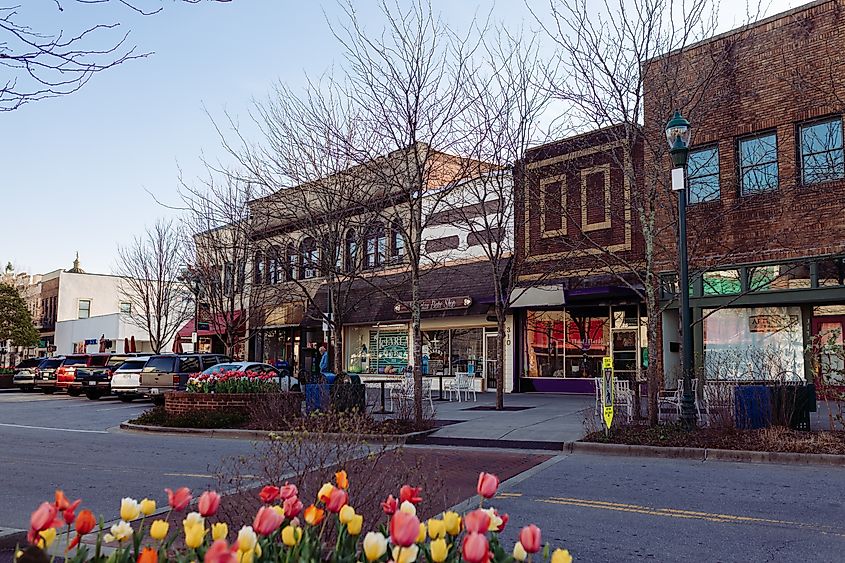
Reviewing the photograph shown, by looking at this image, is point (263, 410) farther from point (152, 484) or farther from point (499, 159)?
point (499, 159)

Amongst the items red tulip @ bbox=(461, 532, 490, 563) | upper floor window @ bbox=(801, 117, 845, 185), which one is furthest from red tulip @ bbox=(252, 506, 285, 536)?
upper floor window @ bbox=(801, 117, 845, 185)

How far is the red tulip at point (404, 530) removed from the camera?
2193 mm

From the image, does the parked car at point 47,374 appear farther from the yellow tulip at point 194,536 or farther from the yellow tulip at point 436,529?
the yellow tulip at point 436,529

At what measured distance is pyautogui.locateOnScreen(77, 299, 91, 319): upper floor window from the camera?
63.4m

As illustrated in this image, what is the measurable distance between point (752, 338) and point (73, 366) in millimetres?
25525

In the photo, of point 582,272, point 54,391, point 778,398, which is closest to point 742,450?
point 778,398

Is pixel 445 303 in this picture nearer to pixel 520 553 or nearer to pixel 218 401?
pixel 218 401

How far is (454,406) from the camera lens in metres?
20.8

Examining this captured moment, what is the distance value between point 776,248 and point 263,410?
528 inches

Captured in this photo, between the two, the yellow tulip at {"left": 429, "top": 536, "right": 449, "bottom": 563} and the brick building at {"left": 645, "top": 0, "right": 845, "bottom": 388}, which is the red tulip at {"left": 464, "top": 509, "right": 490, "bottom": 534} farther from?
the brick building at {"left": 645, "top": 0, "right": 845, "bottom": 388}

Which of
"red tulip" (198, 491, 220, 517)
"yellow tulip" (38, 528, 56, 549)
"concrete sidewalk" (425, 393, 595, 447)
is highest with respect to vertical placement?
"red tulip" (198, 491, 220, 517)

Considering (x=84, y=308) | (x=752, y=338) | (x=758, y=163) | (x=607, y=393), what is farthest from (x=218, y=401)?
(x=84, y=308)

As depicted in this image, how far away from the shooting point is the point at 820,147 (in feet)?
60.5

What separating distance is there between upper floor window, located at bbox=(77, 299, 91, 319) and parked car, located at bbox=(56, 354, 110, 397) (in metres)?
34.5
